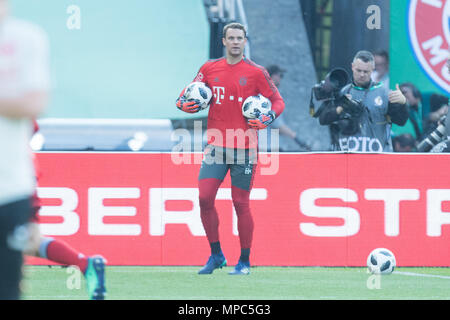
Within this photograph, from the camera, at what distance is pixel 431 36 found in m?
10.9

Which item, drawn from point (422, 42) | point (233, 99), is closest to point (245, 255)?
point (233, 99)

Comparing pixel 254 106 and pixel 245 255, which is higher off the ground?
pixel 254 106

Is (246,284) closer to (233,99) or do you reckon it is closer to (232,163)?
(232,163)

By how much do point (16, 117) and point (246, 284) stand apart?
3.90 m

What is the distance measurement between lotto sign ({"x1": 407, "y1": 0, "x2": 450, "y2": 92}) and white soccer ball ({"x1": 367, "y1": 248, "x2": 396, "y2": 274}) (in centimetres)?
379

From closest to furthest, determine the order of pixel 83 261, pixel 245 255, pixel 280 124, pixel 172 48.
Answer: pixel 83 261 → pixel 245 255 → pixel 280 124 → pixel 172 48

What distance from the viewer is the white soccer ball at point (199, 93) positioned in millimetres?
7324

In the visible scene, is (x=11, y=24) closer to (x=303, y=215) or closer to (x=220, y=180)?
(x=220, y=180)

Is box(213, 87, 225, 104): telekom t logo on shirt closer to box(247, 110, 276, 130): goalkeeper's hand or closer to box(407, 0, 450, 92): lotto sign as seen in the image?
box(247, 110, 276, 130): goalkeeper's hand

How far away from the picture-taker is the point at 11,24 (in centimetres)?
328

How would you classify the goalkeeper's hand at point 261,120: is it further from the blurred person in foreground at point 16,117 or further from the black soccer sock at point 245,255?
the blurred person in foreground at point 16,117

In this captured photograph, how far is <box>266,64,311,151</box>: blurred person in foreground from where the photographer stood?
1005 centimetres

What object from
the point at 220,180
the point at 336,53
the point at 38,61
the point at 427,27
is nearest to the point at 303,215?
the point at 220,180

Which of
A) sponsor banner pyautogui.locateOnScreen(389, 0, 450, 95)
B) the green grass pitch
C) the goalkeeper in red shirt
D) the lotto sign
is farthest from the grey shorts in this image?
the lotto sign
